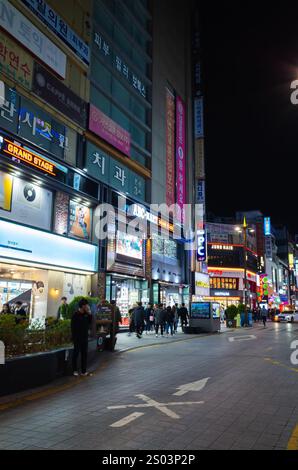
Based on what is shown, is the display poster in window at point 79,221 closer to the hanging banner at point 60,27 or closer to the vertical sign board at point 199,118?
the hanging banner at point 60,27

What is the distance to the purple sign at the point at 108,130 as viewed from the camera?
24.9 m

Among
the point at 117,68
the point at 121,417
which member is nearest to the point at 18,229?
the point at 121,417

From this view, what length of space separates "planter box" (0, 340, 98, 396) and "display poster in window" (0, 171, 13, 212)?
9971mm

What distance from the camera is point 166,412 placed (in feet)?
21.1

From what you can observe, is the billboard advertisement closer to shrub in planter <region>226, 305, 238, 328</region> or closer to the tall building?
the tall building

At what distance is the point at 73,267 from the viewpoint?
22.0 m

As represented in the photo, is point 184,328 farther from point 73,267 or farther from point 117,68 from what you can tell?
point 117,68

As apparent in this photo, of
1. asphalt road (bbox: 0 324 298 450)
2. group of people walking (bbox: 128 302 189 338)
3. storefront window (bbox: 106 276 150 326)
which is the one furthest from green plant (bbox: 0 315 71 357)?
storefront window (bbox: 106 276 150 326)

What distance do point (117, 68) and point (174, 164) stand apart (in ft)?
35.3

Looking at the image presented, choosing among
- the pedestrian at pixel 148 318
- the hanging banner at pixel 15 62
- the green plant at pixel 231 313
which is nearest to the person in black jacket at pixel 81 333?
the hanging banner at pixel 15 62

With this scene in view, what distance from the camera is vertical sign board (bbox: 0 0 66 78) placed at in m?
18.3

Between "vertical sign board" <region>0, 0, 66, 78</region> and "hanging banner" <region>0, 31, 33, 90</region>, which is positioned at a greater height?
"vertical sign board" <region>0, 0, 66, 78</region>

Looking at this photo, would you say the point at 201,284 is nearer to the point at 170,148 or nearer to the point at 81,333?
the point at 170,148

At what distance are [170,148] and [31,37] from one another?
744 inches
